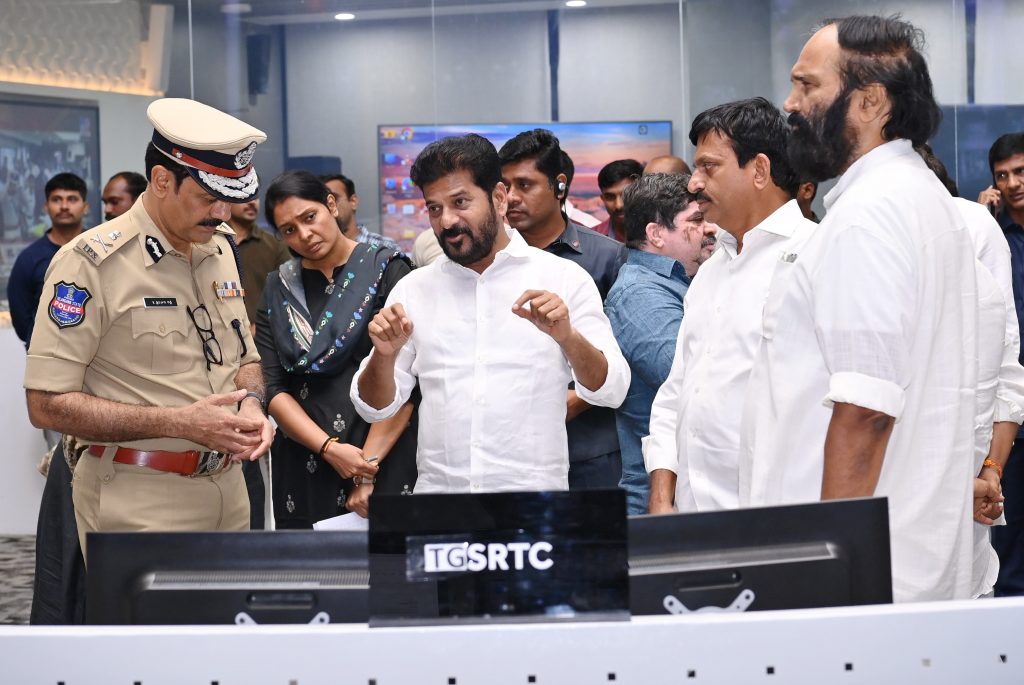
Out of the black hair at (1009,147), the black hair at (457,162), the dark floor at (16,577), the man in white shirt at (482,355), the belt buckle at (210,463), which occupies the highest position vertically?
the black hair at (1009,147)

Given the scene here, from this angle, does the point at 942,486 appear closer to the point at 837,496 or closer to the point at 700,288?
the point at 837,496

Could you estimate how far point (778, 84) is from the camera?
20.1 ft

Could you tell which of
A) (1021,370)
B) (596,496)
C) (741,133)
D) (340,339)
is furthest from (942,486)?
(340,339)

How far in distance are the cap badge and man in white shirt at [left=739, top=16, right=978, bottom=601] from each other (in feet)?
Result: 4.19

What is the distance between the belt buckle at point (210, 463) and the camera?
8.66ft

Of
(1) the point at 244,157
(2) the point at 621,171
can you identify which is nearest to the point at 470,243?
(1) the point at 244,157

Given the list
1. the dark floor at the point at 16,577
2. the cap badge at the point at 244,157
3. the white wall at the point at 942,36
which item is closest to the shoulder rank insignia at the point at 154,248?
the cap badge at the point at 244,157

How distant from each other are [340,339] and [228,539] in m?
2.10

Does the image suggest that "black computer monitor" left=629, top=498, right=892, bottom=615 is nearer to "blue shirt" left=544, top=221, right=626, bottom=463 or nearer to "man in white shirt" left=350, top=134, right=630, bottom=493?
"man in white shirt" left=350, top=134, right=630, bottom=493

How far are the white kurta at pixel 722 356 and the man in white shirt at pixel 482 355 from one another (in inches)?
10.1

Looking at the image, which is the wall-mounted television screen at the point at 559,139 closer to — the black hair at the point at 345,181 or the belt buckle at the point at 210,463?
the black hair at the point at 345,181

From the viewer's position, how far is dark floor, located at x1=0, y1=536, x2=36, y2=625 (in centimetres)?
453

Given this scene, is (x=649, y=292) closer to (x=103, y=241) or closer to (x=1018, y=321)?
(x=103, y=241)

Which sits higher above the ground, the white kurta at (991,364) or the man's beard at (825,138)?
the man's beard at (825,138)
